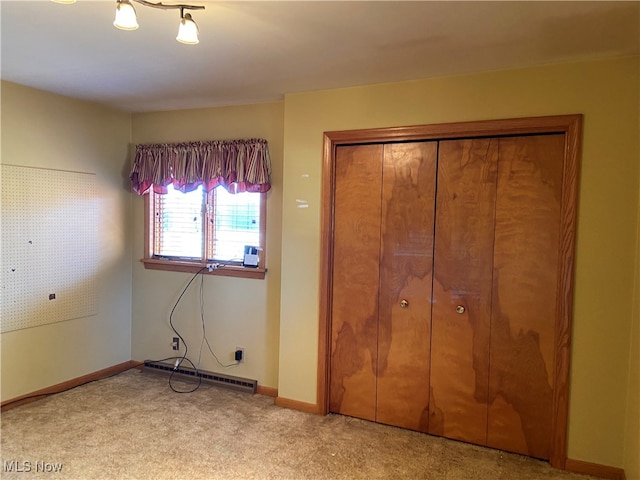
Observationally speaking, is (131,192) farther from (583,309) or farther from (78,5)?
(583,309)

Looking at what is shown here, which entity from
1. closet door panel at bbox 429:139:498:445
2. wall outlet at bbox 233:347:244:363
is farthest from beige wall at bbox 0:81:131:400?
closet door panel at bbox 429:139:498:445

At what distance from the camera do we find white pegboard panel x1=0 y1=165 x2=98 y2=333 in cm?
315

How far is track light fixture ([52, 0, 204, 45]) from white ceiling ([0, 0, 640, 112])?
0.08 metres

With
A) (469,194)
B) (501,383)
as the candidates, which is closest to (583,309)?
(501,383)

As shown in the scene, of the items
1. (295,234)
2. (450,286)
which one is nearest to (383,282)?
(450,286)

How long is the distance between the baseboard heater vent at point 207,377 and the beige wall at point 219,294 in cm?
6

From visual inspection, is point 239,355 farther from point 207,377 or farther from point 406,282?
point 406,282

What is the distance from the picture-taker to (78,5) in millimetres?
1864

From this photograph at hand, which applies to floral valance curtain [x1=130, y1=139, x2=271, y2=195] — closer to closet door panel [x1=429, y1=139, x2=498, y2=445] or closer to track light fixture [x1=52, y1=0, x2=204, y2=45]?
closet door panel [x1=429, y1=139, x2=498, y2=445]

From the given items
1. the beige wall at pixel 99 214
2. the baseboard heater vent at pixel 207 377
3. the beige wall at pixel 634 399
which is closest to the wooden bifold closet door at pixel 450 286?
the beige wall at pixel 634 399

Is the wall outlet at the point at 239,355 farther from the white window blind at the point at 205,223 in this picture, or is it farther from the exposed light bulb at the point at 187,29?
the exposed light bulb at the point at 187,29

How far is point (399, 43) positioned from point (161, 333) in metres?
3.22

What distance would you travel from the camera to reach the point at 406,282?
2.93 meters

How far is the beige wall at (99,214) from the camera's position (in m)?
3.18
